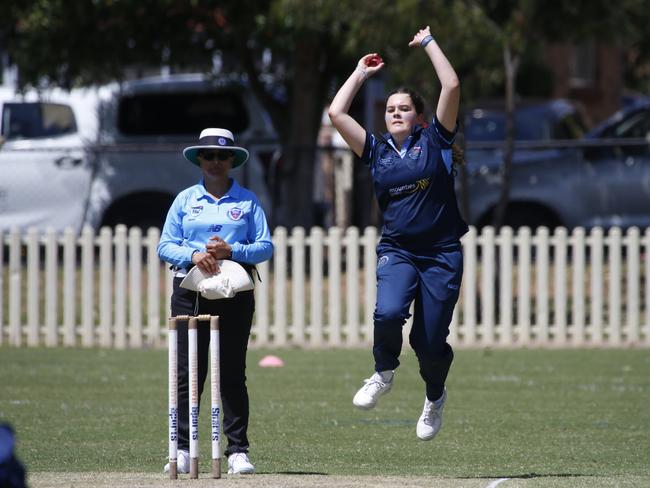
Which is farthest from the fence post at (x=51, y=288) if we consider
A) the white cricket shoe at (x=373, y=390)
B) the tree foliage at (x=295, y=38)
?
the white cricket shoe at (x=373, y=390)

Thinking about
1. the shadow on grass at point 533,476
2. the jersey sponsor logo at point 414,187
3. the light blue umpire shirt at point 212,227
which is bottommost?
the shadow on grass at point 533,476

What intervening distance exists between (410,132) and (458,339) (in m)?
7.88

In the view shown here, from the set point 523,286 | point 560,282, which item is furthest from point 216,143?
point 560,282

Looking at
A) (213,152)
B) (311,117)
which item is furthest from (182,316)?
(311,117)

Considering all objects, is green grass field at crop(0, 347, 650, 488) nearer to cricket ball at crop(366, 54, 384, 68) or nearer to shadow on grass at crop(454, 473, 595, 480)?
shadow on grass at crop(454, 473, 595, 480)

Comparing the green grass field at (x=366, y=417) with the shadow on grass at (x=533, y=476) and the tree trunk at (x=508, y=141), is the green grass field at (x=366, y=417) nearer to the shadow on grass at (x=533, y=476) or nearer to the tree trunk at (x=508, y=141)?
the shadow on grass at (x=533, y=476)

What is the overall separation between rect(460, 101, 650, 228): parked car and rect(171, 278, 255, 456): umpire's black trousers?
10.9 metres

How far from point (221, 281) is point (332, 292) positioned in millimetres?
7686

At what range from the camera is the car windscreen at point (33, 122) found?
18.3 metres


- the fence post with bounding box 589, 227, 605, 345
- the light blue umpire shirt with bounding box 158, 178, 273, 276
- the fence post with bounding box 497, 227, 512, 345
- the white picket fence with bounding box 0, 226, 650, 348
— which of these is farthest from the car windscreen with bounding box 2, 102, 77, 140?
the light blue umpire shirt with bounding box 158, 178, 273, 276

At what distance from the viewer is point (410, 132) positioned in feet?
24.2

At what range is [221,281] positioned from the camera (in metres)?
7.09

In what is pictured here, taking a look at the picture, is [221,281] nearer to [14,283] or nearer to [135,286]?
[135,286]

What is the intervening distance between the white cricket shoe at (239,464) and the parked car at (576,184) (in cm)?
1106
